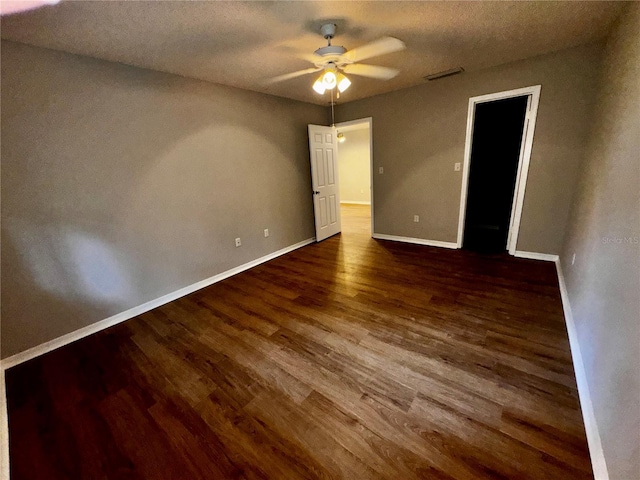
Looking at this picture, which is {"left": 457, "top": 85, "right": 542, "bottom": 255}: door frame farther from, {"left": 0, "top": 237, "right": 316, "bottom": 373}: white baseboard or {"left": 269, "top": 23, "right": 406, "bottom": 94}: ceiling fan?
{"left": 0, "top": 237, "right": 316, "bottom": 373}: white baseboard

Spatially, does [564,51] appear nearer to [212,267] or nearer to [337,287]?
[337,287]

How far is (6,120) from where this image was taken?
184 cm

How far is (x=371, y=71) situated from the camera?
298cm

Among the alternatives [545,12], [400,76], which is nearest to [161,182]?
[400,76]

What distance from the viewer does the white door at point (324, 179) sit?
4352mm

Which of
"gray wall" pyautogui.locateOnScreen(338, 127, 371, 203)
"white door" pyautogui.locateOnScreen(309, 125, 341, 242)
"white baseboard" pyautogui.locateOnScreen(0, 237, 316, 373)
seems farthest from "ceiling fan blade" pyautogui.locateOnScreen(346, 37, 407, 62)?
"gray wall" pyautogui.locateOnScreen(338, 127, 371, 203)

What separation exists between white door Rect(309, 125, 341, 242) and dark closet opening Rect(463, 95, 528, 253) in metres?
2.34

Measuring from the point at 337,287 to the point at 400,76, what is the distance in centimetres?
274

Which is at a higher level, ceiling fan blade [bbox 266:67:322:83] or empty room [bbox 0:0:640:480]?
ceiling fan blade [bbox 266:67:322:83]

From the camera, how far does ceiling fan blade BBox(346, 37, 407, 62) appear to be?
2221 millimetres

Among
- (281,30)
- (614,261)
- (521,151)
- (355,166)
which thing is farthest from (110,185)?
(355,166)

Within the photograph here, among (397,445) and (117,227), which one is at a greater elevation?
(117,227)

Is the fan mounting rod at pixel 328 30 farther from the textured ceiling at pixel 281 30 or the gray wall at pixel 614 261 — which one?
the gray wall at pixel 614 261

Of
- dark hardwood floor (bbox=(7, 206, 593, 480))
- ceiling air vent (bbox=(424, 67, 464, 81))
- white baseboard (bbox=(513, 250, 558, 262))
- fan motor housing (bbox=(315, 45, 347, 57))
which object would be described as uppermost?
ceiling air vent (bbox=(424, 67, 464, 81))
